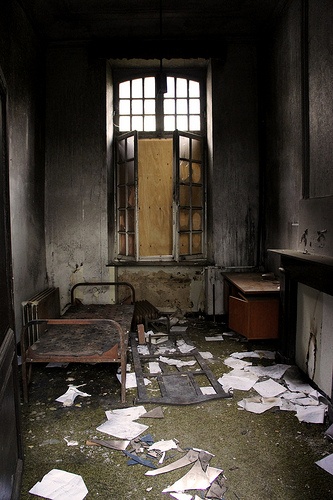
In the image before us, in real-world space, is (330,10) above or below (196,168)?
above

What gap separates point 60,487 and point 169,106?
5561 mm

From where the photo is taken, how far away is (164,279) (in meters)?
6.25

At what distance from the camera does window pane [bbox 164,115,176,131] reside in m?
6.41

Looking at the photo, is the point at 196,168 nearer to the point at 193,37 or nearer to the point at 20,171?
the point at 193,37

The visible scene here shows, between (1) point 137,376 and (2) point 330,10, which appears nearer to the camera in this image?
(2) point 330,10

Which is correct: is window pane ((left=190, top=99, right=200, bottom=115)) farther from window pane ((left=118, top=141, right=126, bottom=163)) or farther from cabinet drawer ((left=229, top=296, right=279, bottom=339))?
cabinet drawer ((left=229, top=296, right=279, bottom=339))

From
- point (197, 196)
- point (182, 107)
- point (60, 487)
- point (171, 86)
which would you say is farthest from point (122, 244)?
point (60, 487)

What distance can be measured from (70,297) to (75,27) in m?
3.92

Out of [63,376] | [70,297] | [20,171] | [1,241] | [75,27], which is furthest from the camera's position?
[70,297]

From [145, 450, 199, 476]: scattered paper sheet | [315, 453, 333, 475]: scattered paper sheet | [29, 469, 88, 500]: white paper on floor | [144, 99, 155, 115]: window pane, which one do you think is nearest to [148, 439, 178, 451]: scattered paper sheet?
[145, 450, 199, 476]: scattered paper sheet

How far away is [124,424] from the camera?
118 inches

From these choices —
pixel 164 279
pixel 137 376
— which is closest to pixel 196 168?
pixel 164 279

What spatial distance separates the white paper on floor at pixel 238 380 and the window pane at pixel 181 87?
446 centimetres

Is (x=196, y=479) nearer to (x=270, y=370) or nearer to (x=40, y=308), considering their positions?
(x=270, y=370)
